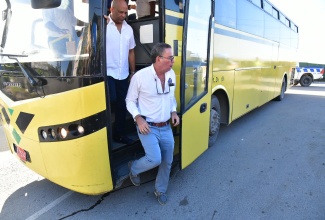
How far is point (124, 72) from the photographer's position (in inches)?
123

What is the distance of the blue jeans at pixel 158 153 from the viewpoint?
2.65 metres

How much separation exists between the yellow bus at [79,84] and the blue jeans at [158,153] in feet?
0.93

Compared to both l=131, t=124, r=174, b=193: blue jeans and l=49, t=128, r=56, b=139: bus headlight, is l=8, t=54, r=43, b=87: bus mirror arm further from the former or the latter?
l=131, t=124, r=174, b=193: blue jeans

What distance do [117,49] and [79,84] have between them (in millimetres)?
963

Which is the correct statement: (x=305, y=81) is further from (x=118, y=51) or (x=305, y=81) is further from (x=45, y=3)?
(x=45, y=3)

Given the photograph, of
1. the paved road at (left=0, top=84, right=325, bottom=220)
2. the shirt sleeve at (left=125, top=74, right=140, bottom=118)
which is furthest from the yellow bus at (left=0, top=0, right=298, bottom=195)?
the paved road at (left=0, top=84, right=325, bottom=220)

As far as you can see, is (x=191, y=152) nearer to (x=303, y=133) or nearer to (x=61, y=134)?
(x=61, y=134)

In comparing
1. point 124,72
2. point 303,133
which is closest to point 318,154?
point 303,133

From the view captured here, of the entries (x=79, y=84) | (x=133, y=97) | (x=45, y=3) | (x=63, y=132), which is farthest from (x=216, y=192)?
(x=45, y=3)

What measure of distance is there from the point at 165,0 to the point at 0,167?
347cm

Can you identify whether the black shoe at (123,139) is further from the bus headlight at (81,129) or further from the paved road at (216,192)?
the bus headlight at (81,129)

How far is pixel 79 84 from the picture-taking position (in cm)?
222

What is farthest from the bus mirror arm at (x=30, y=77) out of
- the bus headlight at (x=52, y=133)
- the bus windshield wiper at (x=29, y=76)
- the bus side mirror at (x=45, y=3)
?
the bus side mirror at (x=45, y=3)

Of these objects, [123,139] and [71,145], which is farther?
[123,139]
